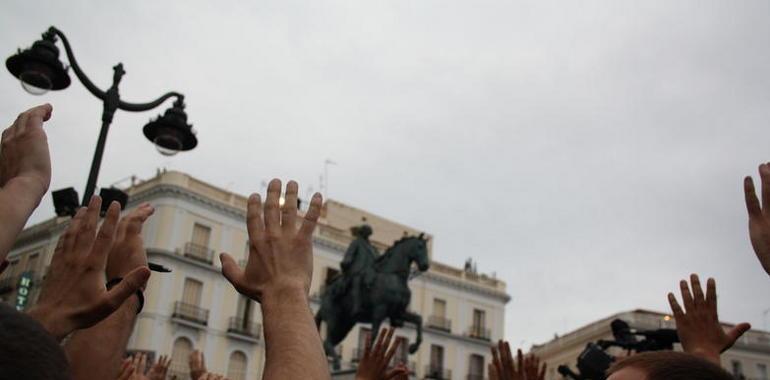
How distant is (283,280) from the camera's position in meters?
2.13

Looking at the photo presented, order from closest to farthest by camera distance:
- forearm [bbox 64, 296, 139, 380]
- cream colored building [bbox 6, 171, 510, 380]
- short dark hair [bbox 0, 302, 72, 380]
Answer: short dark hair [bbox 0, 302, 72, 380] → forearm [bbox 64, 296, 139, 380] → cream colored building [bbox 6, 171, 510, 380]

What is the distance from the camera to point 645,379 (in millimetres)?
1863

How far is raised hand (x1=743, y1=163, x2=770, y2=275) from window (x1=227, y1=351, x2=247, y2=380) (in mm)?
37524

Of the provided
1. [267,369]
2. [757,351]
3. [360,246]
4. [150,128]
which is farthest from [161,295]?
[267,369]

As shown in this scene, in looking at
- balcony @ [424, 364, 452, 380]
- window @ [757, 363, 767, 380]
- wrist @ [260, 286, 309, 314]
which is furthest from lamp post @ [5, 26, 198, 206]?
window @ [757, 363, 767, 380]

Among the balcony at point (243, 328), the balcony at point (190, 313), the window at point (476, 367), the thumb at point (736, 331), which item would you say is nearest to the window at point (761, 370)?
the window at point (476, 367)

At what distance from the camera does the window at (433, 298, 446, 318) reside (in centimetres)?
4642

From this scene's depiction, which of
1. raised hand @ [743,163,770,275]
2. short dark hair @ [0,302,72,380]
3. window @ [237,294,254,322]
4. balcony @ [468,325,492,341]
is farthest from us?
balcony @ [468,325,492,341]

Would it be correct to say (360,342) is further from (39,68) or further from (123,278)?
(123,278)

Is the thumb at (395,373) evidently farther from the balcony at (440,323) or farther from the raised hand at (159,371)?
the balcony at (440,323)

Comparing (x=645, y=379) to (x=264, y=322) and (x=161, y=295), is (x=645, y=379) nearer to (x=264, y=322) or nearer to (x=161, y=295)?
(x=264, y=322)

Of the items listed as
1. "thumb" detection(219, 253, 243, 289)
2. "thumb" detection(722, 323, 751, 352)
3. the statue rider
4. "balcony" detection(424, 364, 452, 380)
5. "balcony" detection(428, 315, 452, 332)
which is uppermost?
"balcony" detection(428, 315, 452, 332)

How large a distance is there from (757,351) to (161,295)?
3406 centimetres

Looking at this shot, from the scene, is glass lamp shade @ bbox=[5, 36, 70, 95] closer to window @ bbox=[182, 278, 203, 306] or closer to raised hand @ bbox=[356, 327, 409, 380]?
raised hand @ bbox=[356, 327, 409, 380]
